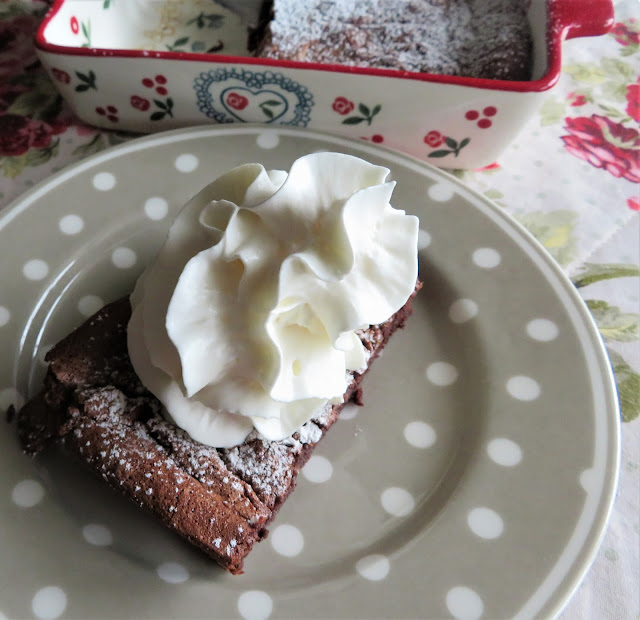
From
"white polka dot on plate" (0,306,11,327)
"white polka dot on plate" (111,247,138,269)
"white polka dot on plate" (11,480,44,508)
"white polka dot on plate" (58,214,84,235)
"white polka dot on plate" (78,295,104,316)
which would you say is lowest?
"white polka dot on plate" (11,480,44,508)

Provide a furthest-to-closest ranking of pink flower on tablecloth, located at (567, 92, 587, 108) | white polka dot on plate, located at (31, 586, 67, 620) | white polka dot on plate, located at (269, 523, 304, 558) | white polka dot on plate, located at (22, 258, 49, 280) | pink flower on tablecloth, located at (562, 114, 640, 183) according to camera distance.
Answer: pink flower on tablecloth, located at (567, 92, 587, 108) → pink flower on tablecloth, located at (562, 114, 640, 183) → white polka dot on plate, located at (22, 258, 49, 280) → white polka dot on plate, located at (269, 523, 304, 558) → white polka dot on plate, located at (31, 586, 67, 620)

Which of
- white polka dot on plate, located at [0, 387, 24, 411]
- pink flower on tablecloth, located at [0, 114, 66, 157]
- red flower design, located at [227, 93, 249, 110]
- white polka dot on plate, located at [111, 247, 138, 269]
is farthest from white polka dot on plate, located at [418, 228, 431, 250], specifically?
pink flower on tablecloth, located at [0, 114, 66, 157]

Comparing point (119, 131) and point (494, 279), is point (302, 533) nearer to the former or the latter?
point (494, 279)

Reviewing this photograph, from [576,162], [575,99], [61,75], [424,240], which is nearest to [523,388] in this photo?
[424,240]

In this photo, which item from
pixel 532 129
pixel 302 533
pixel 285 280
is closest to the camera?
pixel 285 280

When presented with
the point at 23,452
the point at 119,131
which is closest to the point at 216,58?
the point at 119,131

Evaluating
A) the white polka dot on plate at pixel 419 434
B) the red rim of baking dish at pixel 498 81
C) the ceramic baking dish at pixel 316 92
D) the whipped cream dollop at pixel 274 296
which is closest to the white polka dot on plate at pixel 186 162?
the ceramic baking dish at pixel 316 92

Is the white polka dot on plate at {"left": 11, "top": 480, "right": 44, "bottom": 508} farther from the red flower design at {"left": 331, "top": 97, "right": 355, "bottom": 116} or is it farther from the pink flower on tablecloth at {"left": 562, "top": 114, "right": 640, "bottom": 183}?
the pink flower on tablecloth at {"left": 562, "top": 114, "right": 640, "bottom": 183}
